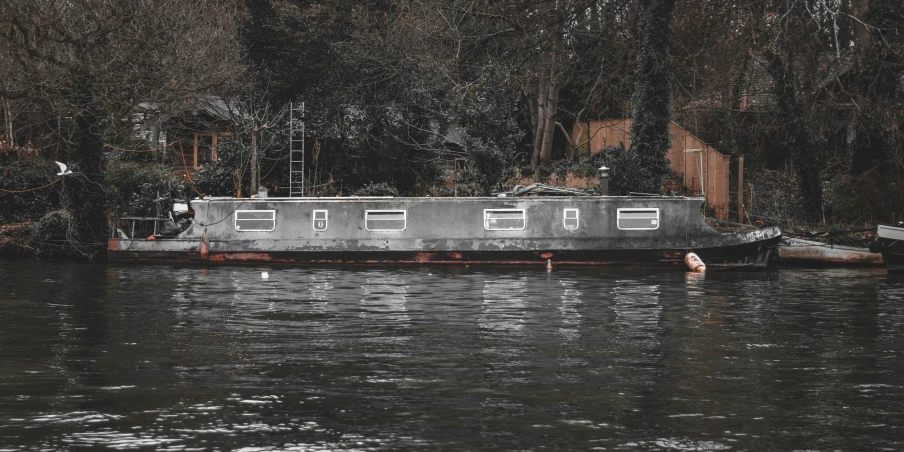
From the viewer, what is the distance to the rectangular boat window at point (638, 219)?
29094 millimetres

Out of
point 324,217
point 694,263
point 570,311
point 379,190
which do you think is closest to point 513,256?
point 694,263

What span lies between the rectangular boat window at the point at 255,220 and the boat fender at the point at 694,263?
11110 millimetres

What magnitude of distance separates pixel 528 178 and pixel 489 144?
9.37 ft

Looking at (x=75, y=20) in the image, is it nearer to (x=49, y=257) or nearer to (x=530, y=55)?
(x=49, y=257)

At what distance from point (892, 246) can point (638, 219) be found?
20.6ft

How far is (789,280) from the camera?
25.5m

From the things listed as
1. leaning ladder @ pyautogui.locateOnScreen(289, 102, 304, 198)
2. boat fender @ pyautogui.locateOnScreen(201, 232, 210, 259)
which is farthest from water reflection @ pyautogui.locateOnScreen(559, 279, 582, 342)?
leaning ladder @ pyautogui.locateOnScreen(289, 102, 304, 198)

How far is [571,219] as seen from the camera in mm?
29359

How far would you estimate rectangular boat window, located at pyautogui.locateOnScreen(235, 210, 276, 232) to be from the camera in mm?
30328

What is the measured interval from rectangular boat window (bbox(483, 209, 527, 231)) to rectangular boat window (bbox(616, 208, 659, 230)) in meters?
2.56

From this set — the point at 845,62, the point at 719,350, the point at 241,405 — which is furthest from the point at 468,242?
the point at 241,405

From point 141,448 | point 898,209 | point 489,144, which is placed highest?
point 489,144

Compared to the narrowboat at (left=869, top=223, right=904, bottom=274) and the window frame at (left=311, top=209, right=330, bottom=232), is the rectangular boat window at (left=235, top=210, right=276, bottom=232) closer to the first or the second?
the window frame at (left=311, top=209, right=330, bottom=232)

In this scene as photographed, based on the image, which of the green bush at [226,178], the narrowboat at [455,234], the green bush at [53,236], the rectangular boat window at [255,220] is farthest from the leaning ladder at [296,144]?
the green bush at [53,236]
